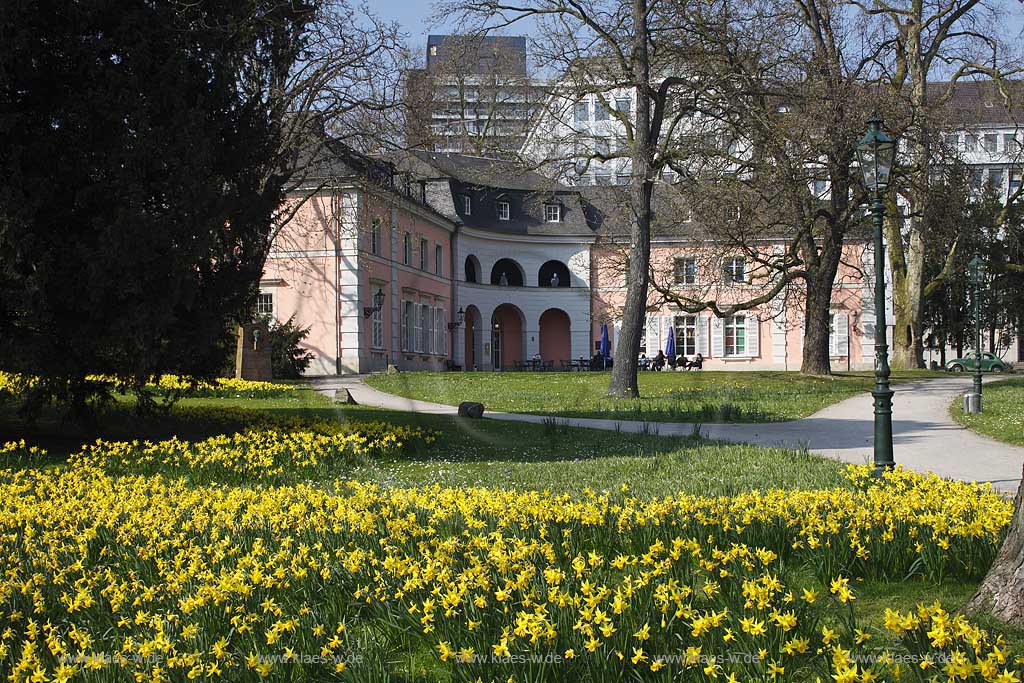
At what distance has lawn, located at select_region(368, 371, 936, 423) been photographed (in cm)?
1817

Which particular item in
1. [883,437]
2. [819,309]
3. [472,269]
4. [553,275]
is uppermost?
[472,269]

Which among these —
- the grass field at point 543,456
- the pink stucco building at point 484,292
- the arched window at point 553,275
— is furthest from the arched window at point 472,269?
the grass field at point 543,456

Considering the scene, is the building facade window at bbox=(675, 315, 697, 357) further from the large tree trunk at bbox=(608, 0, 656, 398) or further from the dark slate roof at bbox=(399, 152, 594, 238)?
the large tree trunk at bbox=(608, 0, 656, 398)

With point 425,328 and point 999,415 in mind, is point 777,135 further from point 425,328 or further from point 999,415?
point 425,328

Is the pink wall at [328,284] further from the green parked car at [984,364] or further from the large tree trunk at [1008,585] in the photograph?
the large tree trunk at [1008,585]

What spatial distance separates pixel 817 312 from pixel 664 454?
62.7ft

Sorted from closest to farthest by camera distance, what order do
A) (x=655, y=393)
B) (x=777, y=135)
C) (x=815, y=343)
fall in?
(x=777, y=135)
(x=655, y=393)
(x=815, y=343)

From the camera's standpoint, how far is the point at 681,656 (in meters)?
3.54

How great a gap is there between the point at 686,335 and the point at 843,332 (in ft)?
24.7

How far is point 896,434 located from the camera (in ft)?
47.3

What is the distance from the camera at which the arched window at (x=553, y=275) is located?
53.3 m

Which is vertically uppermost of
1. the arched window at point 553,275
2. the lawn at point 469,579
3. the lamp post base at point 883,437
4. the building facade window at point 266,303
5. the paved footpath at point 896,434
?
the arched window at point 553,275

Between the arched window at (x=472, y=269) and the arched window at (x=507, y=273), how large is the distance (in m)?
1.30

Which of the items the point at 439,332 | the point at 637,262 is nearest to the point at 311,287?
the point at 439,332
